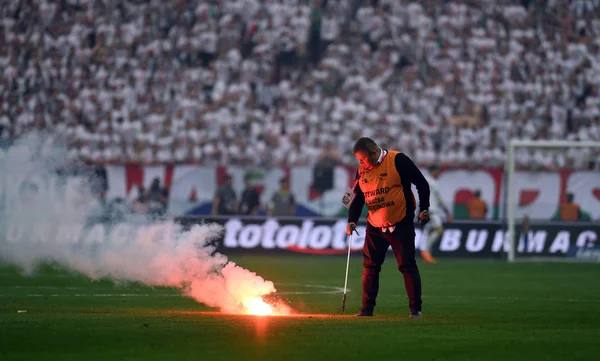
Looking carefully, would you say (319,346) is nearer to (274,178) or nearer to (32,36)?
(274,178)

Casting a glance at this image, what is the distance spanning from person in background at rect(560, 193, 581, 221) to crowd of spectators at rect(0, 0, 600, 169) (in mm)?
1455

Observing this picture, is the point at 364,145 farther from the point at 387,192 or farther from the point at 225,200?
the point at 225,200

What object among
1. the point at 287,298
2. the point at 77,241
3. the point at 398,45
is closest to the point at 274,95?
the point at 398,45

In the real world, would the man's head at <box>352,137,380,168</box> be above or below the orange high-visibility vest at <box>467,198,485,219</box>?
below

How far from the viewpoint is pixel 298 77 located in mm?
38406

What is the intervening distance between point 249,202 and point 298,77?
21.9ft

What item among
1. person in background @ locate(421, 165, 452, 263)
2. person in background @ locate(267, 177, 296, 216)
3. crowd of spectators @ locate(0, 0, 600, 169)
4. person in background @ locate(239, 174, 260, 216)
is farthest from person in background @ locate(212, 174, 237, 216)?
person in background @ locate(421, 165, 452, 263)

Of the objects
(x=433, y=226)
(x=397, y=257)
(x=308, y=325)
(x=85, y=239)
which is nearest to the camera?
(x=308, y=325)

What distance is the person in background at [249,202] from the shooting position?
1304 inches

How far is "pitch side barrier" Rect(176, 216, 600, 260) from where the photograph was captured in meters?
31.2

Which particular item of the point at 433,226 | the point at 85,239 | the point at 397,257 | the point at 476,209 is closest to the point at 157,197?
the point at 433,226

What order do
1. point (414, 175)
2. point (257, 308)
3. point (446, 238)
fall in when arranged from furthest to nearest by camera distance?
1. point (446, 238)
2. point (257, 308)
3. point (414, 175)

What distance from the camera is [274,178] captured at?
33.8 m

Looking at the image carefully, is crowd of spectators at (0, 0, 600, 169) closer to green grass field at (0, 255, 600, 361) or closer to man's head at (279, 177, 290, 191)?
man's head at (279, 177, 290, 191)
